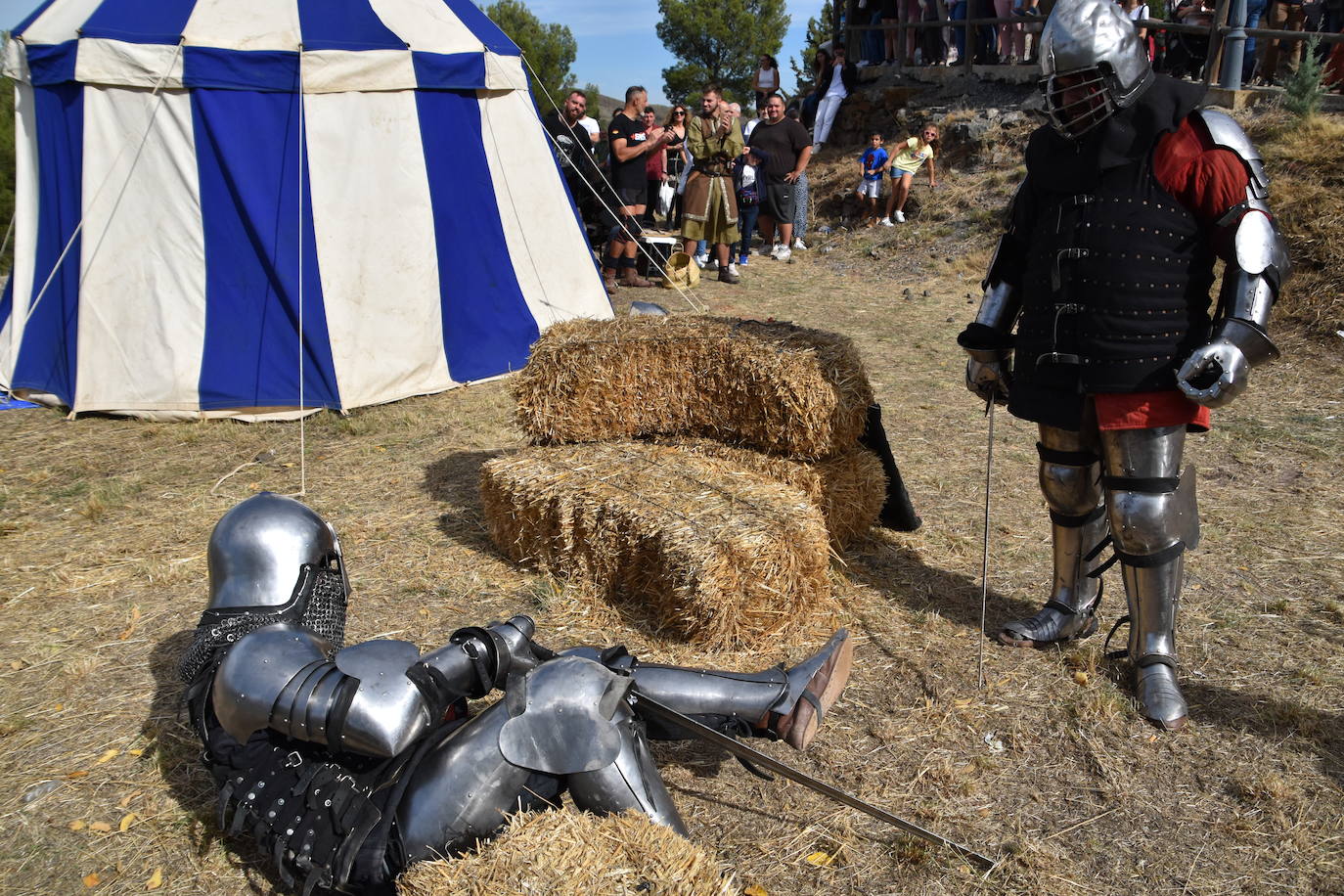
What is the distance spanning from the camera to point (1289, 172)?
8.62m

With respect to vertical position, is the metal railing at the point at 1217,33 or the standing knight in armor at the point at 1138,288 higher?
the metal railing at the point at 1217,33

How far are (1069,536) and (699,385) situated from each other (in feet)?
5.24

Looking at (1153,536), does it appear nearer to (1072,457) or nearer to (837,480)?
(1072,457)

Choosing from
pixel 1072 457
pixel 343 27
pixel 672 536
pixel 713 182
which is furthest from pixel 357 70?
pixel 1072 457

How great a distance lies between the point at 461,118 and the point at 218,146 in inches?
61.5

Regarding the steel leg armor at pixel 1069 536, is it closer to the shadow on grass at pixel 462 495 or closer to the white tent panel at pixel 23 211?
the shadow on grass at pixel 462 495

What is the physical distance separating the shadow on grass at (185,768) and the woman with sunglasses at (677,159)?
26.1ft

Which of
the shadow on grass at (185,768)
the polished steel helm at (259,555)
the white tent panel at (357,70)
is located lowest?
the shadow on grass at (185,768)

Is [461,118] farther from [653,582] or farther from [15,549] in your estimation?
[653,582]

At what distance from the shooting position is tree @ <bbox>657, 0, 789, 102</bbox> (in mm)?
42219

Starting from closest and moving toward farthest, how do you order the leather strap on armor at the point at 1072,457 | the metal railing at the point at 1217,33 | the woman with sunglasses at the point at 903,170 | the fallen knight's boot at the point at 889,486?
the leather strap on armor at the point at 1072,457 → the fallen knight's boot at the point at 889,486 → the metal railing at the point at 1217,33 → the woman with sunglasses at the point at 903,170

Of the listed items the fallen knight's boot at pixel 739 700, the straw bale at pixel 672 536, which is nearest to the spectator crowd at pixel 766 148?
the straw bale at pixel 672 536

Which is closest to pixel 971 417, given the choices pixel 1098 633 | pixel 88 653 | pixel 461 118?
pixel 1098 633

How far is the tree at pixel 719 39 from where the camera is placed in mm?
42219
